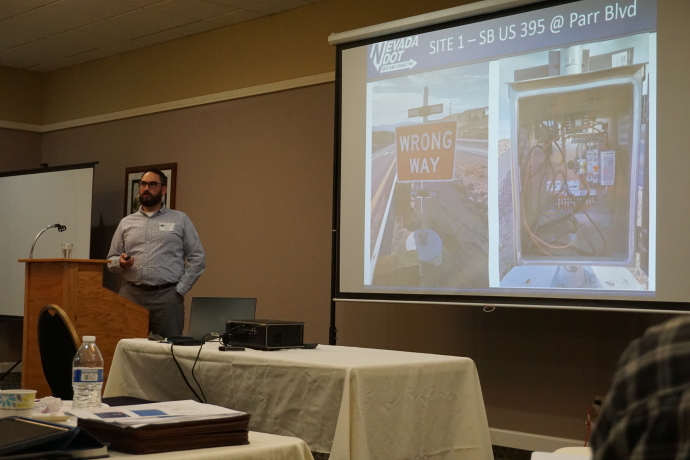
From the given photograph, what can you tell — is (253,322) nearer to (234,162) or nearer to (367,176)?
(367,176)

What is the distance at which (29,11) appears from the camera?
589 centimetres

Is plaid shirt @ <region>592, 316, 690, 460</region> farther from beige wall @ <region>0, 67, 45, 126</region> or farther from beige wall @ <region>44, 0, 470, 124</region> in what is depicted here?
beige wall @ <region>0, 67, 45, 126</region>

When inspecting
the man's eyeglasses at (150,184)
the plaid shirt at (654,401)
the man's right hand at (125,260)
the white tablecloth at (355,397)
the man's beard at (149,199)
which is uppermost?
the man's eyeglasses at (150,184)

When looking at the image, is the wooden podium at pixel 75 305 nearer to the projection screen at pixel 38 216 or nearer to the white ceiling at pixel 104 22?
the projection screen at pixel 38 216

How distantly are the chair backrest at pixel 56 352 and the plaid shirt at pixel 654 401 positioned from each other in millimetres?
2603

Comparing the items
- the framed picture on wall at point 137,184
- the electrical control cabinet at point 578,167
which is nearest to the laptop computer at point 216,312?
the electrical control cabinet at point 578,167

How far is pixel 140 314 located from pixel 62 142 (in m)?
3.40

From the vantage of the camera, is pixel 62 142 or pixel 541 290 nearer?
pixel 541 290

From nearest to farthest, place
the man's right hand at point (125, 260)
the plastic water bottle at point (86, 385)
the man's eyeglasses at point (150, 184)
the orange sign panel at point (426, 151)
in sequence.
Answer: the plastic water bottle at point (86, 385) < the orange sign panel at point (426, 151) < the man's right hand at point (125, 260) < the man's eyeglasses at point (150, 184)

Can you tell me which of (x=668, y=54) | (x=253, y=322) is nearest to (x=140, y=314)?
(x=253, y=322)

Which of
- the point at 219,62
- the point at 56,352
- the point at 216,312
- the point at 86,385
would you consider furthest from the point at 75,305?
the point at 86,385

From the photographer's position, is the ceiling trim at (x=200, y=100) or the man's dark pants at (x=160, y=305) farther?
the ceiling trim at (x=200, y=100)

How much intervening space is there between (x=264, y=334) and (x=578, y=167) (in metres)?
1.87

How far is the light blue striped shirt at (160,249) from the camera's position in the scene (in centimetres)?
507
